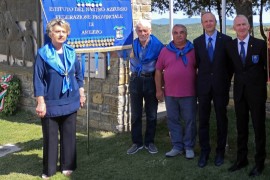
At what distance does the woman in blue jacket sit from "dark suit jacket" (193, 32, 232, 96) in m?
1.38

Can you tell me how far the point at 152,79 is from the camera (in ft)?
17.2

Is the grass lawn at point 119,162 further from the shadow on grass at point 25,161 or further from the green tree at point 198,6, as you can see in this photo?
the green tree at point 198,6

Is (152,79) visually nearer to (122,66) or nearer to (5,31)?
(122,66)

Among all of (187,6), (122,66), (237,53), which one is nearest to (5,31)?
(122,66)

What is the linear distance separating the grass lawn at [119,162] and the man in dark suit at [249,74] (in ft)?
2.20

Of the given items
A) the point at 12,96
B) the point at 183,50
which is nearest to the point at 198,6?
the point at 12,96

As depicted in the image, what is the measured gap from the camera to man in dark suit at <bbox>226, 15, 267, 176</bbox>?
430 cm

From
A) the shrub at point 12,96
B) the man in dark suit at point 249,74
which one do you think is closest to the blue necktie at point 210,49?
the man in dark suit at point 249,74

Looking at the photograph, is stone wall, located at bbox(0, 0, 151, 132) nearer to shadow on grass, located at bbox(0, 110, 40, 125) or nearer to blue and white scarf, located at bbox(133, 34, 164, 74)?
shadow on grass, located at bbox(0, 110, 40, 125)

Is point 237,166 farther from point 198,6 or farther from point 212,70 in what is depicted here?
point 198,6

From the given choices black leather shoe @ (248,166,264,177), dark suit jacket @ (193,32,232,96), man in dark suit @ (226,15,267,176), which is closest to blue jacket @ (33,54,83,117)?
dark suit jacket @ (193,32,232,96)

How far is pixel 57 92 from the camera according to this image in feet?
15.0

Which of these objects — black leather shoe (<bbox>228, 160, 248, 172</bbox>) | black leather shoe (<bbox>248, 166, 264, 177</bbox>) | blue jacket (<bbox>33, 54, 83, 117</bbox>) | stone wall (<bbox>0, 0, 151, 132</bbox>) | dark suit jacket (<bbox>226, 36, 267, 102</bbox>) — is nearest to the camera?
dark suit jacket (<bbox>226, 36, 267, 102</bbox>)

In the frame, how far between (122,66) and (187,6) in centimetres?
1226
